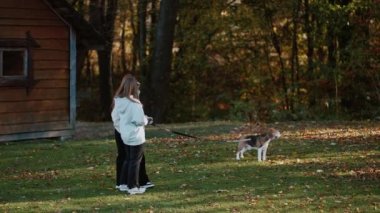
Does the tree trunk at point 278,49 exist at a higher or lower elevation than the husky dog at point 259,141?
higher

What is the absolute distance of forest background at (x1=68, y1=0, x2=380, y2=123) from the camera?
83.5 ft

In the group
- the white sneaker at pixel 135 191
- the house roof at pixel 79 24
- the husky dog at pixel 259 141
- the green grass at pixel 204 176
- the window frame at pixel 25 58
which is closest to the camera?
the green grass at pixel 204 176

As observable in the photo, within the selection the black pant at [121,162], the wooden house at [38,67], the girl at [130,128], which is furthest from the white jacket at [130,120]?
the wooden house at [38,67]

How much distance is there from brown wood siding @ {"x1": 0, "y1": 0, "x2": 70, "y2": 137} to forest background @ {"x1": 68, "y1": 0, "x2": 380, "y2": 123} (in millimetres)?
5810

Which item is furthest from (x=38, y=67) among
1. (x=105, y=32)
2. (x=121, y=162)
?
(x=105, y=32)

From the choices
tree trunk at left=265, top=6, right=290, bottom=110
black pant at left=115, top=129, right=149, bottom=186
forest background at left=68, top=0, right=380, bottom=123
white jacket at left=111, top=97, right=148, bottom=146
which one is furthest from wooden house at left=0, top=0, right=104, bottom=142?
tree trunk at left=265, top=6, right=290, bottom=110

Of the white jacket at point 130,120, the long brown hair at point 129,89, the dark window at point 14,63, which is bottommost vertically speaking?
the white jacket at point 130,120

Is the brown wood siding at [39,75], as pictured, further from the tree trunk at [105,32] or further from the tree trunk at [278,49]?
the tree trunk at [278,49]

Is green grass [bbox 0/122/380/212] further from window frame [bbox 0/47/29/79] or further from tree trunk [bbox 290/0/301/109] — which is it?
tree trunk [bbox 290/0/301/109]

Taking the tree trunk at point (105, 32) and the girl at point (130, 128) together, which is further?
the tree trunk at point (105, 32)

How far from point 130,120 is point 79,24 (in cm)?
864

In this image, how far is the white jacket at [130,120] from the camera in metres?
10.8

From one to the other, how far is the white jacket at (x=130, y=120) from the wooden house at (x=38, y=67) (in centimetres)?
734

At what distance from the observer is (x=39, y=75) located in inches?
720
